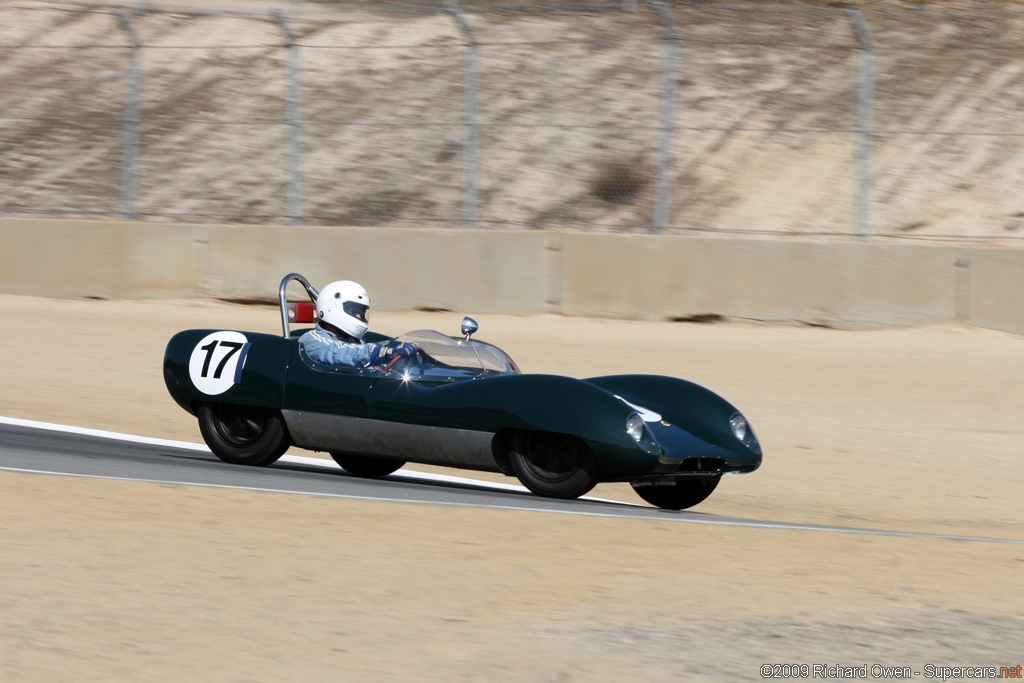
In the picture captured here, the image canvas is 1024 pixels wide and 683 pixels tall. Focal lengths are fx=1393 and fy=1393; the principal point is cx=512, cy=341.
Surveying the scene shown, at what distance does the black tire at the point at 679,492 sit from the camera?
24.9 ft

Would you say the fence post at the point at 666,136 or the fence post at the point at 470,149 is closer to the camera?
the fence post at the point at 666,136

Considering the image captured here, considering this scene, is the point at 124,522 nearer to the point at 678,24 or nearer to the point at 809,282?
the point at 809,282

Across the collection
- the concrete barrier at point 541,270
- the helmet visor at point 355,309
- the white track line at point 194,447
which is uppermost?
the helmet visor at point 355,309

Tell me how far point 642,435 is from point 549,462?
583mm

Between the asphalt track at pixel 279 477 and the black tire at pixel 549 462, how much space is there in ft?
0.25

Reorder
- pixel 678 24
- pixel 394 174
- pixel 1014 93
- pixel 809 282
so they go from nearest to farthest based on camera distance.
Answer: pixel 809 282 < pixel 394 174 < pixel 1014 93 < pixel 678 24

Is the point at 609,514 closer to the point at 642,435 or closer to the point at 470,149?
the point at 642,435

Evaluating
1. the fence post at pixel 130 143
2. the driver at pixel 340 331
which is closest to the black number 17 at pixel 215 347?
the driver at pixel 340 331

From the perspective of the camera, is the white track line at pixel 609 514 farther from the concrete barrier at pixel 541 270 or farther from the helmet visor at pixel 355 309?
the concrete barrier at pixel 541 270

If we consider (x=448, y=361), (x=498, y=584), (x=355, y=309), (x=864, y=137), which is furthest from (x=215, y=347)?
(x=864, y=137)

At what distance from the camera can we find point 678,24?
24.5 m

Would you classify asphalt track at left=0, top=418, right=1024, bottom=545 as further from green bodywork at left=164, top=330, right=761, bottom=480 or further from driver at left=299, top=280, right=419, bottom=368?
driver at left=299, top=280, right=419, bottom=368

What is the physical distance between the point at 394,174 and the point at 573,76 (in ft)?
Answer: 13.2

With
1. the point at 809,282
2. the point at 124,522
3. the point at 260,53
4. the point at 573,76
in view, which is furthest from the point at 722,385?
the point at 260,53
